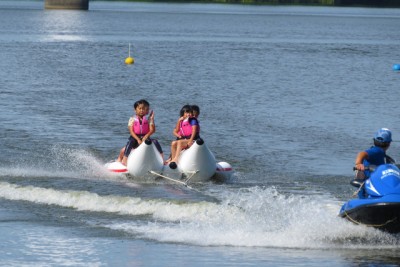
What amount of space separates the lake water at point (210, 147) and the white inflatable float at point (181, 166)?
0.70 ft

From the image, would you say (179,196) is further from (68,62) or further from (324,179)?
(68,62)

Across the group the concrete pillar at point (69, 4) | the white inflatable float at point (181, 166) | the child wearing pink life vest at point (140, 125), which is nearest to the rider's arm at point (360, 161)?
the white inflatable float at point (181, 166)

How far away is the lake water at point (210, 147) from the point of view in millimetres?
14625

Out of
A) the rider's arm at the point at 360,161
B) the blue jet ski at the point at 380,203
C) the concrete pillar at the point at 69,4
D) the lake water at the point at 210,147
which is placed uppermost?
the concrete pillar at the point at 69,4

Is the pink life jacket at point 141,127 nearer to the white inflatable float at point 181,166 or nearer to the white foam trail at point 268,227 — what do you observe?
the white inflatable float at point 181,166

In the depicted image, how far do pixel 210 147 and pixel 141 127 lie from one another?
6.21 metres

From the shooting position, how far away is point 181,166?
67.2 ft

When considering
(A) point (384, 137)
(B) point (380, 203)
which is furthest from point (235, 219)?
(B) point (380, 203)

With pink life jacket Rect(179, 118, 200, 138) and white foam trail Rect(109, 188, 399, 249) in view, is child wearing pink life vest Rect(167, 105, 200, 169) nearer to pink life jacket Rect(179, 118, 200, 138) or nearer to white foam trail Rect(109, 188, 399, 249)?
pink life jacket Rect(179, 118, 200, 138)

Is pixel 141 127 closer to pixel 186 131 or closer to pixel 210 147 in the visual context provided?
pixel 186 131

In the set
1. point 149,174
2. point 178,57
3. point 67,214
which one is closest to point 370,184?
point 67,214

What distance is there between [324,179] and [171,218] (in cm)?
534

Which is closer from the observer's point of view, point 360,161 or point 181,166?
point 360,161

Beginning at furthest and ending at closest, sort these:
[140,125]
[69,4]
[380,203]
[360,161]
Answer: [69,4]
[140,125]
[360,161]
[380,203]
